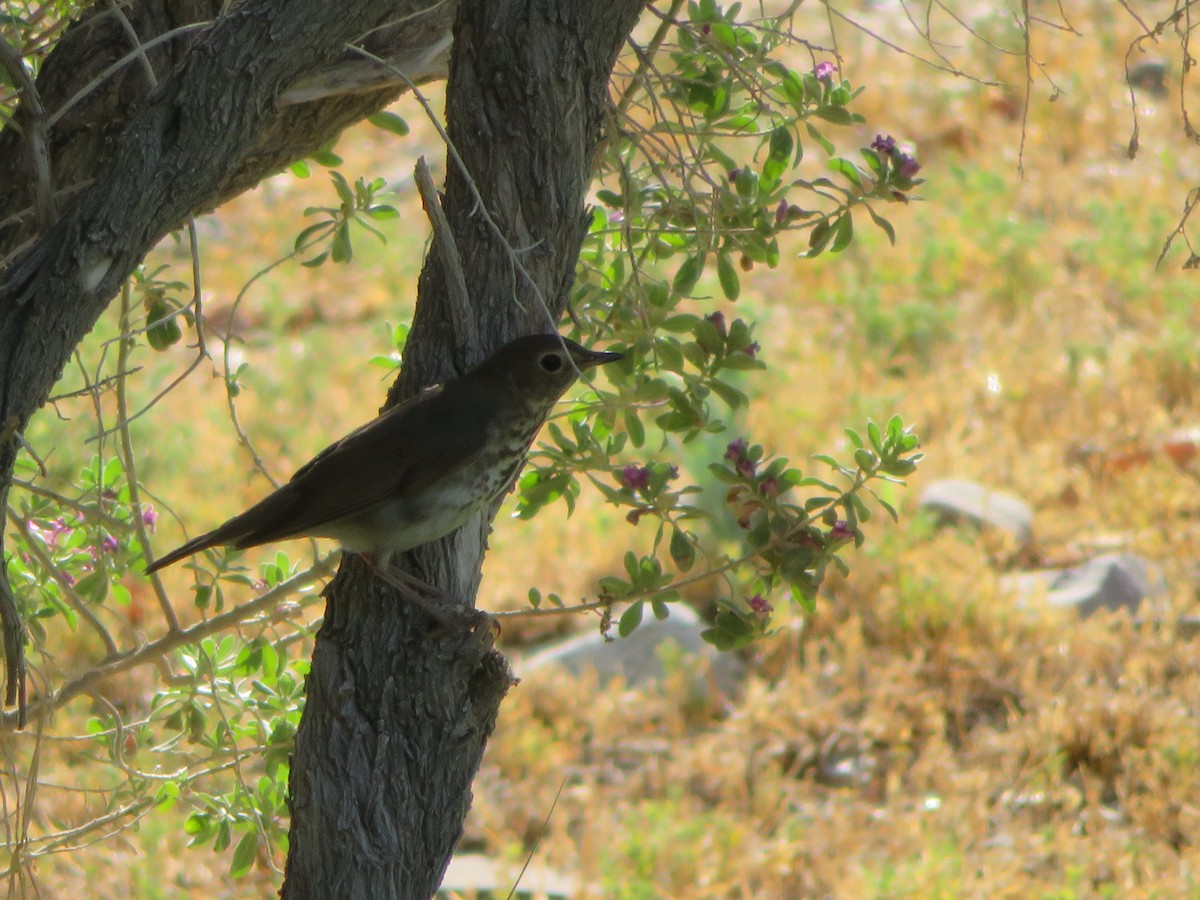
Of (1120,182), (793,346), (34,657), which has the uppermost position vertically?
(1120,182)

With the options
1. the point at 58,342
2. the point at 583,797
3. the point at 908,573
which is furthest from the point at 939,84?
the point at 58,342

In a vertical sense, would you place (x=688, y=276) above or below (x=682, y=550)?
above

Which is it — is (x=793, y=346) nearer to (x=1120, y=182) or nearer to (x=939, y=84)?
(x=1120, y=182)

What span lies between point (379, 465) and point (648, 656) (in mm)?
3265

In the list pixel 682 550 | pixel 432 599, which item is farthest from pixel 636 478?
pixel 432 599

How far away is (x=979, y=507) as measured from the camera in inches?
257

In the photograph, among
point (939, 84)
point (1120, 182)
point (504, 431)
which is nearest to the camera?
point (504, 431)

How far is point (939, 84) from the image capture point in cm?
1098

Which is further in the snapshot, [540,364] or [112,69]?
[540,364]

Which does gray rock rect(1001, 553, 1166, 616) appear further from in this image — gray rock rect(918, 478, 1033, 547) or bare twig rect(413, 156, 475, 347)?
bare twig rect(413, 156, 475, 347)

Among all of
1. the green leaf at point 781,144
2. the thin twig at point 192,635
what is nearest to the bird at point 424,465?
the thin twig at point 192,635

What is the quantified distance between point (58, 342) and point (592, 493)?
5.21m

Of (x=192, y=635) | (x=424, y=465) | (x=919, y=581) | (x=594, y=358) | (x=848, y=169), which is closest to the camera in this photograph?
(x=424, y=465)

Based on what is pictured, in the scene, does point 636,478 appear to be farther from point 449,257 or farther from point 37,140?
point 37,140
